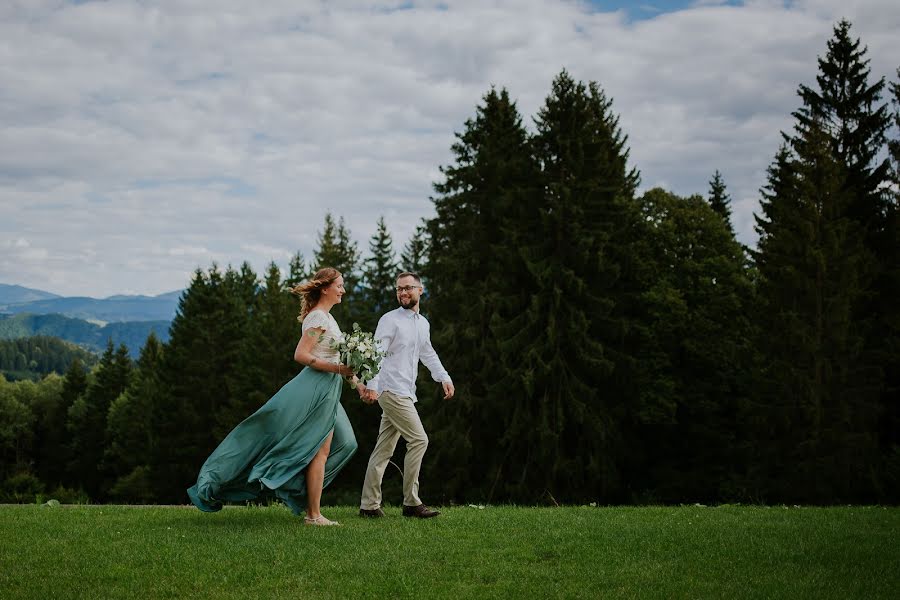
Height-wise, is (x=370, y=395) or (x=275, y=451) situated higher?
(x=370, y=395)

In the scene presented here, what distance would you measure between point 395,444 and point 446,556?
2.34m

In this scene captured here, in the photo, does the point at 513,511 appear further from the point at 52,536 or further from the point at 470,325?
the point at 470,325

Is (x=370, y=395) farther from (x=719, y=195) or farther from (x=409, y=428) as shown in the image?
(x=719, y=195)

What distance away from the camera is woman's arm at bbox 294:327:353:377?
27.8 ft

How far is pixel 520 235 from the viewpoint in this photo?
3334 centimetres

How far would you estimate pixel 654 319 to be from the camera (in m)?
36.0

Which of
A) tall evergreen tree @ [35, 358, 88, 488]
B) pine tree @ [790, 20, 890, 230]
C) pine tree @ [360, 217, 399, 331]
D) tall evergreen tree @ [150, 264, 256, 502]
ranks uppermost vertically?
pine tree @ [790, 20, 890, 230]

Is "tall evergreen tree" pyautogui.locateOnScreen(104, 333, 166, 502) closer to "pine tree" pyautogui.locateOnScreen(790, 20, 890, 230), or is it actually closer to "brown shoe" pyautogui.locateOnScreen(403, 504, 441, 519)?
"pine tree" pyautogui.locateOnScreen(790, 20, 890, 230)

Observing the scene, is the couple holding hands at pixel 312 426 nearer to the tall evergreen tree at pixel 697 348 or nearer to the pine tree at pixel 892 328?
the pine tree at pixel 892 328

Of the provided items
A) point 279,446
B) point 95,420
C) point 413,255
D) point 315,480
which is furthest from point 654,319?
point 95,420

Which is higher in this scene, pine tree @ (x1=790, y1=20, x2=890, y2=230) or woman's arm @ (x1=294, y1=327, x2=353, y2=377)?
pine tree @ (x1=790, y1=20, x2=890, y2=230)

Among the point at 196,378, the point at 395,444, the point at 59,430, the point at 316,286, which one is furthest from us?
the point at 59,430

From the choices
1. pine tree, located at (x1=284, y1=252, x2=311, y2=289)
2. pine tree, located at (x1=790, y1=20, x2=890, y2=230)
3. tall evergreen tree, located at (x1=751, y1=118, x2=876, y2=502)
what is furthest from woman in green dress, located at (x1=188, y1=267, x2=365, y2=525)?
pine tree, located at (x1=284, y1=252, x2=311, y2=289)

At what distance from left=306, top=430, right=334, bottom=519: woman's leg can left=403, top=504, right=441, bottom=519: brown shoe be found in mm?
1145
